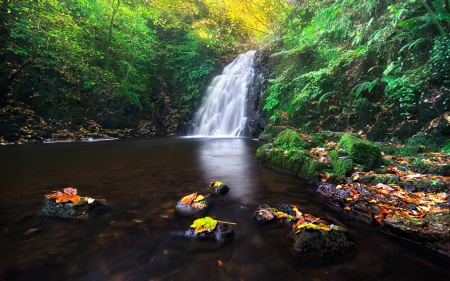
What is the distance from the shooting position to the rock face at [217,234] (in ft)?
7.67

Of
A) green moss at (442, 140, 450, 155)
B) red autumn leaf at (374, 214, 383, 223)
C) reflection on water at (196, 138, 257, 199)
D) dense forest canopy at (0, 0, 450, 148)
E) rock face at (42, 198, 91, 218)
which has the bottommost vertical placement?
rock face at (42, 198, 91, 218)

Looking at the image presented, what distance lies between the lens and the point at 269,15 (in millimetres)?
13344

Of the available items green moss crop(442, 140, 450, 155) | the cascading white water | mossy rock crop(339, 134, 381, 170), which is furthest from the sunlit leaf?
the cascading white water

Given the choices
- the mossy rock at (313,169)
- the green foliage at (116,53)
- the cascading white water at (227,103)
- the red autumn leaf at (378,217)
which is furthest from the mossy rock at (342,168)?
the green foliage at (116,53)

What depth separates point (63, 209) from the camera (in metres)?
2.78

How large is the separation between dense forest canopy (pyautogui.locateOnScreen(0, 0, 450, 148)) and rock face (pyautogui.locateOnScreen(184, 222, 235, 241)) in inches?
258

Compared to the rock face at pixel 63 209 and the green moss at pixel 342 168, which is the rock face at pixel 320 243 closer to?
the green moss at pixel 342 168

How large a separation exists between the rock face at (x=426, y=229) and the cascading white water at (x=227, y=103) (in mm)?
11836

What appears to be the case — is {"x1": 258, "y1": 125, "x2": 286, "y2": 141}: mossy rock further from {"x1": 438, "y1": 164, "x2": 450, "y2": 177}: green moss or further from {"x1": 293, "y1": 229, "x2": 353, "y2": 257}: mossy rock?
{"x1": 293, "y1": 229, "x2": 353, "y2": 257}: mossy rock

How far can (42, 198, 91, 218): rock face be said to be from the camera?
2740 millimetres

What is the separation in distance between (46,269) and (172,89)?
58.4 ft

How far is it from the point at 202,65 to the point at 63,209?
57.1 ft

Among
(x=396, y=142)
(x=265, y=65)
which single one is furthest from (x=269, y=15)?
(x=396, y=142)

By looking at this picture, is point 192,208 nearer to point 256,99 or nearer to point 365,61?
point 365,61
